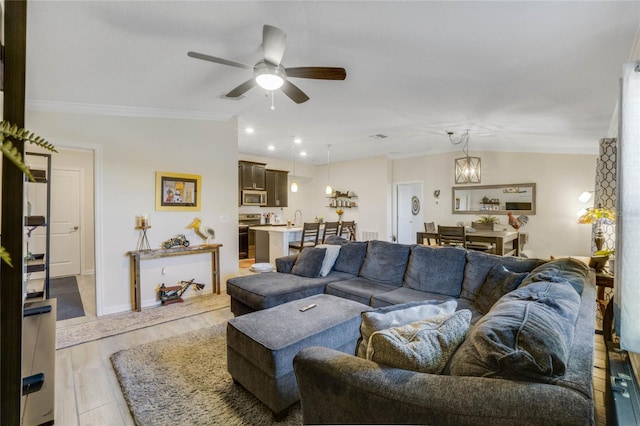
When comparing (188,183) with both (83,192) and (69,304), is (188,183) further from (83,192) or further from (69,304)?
(83,192)

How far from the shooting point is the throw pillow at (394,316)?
51.8 inches

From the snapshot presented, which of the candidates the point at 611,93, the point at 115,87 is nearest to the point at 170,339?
the point at 115,87

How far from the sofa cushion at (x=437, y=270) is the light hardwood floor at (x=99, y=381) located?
1.11 meters

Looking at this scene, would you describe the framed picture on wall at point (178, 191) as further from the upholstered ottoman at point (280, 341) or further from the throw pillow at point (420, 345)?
the throw pillow at point (420, 345)

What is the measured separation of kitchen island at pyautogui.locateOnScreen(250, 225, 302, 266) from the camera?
571cm

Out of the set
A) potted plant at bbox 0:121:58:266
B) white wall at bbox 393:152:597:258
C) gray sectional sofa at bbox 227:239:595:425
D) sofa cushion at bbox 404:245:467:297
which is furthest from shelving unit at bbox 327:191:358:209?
potted plant at bbox 0:121:58:266

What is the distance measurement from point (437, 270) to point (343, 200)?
212 inches

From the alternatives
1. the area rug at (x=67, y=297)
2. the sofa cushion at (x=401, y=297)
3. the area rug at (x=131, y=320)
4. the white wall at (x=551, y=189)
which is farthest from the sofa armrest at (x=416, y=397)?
the white wall at (x=551, y=189)

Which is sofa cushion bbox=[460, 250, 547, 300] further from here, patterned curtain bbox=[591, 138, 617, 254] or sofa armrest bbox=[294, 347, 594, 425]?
sofa armrest bbox=[294, 347, 594, 425]

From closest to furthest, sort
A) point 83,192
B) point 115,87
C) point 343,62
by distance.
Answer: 1. point 343,62
2. point 115,87
3. point 83,192

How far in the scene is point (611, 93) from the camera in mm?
2861

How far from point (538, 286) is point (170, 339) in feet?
9.85

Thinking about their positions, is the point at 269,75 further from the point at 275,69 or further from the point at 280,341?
the point at 280,341

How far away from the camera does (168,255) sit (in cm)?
398
